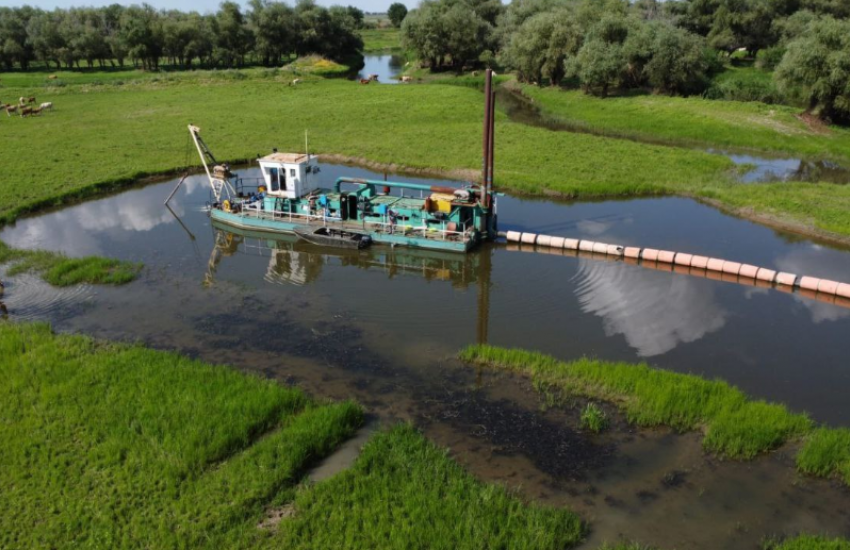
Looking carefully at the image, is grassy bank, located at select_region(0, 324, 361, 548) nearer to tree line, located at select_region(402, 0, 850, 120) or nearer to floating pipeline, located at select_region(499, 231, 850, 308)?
floating pipeline, located at select_region(499, 231, 850, 308)

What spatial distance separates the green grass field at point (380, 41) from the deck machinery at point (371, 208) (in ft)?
371

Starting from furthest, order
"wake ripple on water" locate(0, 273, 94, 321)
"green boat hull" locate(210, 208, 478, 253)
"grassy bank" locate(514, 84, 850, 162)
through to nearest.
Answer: "grassy bank" locate(514, 84, 850, 162), "green boat hull" locate(210, 208, 478, 253), "wake ripple on water" locate(0, 273, 94, 321)

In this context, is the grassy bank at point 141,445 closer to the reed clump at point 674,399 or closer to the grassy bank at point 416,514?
the grassy bank at point 416,514

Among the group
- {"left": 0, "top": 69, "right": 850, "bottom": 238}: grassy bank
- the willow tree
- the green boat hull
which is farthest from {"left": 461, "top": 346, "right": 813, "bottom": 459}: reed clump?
the willow tree

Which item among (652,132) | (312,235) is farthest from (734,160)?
(312,235)

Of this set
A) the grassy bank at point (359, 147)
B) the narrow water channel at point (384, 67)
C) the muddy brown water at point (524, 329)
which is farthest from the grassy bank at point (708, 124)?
the narrow water channel at point (384, 67)

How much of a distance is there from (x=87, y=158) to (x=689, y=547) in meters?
42.9

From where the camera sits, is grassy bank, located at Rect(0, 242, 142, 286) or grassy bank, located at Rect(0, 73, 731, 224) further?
grassy bank, located at Rect(0, 73, 731, 224)

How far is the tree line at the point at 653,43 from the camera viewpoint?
50.3m

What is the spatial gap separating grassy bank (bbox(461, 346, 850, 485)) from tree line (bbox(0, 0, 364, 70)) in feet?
313

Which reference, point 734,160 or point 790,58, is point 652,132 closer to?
point 734,160

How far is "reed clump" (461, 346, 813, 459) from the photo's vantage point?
47.7 feet

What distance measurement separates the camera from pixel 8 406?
15352 millimetres

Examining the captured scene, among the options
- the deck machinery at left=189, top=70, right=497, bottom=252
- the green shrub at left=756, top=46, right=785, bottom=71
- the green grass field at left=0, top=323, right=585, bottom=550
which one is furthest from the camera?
the green shrub at left=756, top=46, right=785, bottom=71
